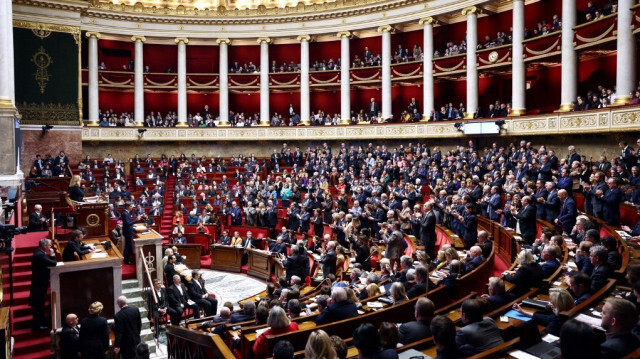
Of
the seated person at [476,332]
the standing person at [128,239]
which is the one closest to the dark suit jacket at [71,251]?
the standing person at [128,239]

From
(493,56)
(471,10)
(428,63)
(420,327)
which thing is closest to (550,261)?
(420,327)

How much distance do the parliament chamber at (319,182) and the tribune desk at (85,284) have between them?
4 cm

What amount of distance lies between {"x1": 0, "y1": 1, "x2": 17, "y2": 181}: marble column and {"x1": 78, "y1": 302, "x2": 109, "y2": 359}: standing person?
19.2 feet

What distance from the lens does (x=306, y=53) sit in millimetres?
29266

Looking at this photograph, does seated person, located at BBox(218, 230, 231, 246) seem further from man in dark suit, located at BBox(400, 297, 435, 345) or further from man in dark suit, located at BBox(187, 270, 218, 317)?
man in dark suit, located at BBox(400, 297, 435, 345)

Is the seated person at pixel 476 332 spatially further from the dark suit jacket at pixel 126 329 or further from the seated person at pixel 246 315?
the dark suit jacket at pixel 126 329

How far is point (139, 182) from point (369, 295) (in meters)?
17.8

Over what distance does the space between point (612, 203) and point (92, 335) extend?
32.4 feet

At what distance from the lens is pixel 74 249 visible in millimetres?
9852

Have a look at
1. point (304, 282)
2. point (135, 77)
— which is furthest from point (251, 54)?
point (304, 282)

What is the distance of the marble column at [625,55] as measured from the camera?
15.5 metres

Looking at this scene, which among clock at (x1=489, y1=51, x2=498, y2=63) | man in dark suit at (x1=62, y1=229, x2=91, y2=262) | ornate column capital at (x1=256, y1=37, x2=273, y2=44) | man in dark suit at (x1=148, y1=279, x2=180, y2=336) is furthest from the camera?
ornate column capital at (x1=256, y1=37, x2=273, y2=44)

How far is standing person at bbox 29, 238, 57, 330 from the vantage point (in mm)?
9102

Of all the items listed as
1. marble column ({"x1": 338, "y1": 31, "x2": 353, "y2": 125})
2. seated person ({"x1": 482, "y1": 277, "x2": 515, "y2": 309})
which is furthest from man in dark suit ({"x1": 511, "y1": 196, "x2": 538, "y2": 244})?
marble column ({"x1": 338, "y1": 31, "x2": 353, "y2": 125})
